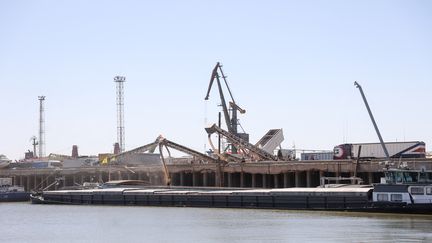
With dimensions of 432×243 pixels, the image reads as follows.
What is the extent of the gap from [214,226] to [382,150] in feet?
140

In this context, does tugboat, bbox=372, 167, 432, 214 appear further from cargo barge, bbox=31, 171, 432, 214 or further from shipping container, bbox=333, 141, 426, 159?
shipping container, bbox=333, 141, 426, 159

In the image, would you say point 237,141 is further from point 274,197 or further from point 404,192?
point 404,192

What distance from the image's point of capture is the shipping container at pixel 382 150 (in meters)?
97.4

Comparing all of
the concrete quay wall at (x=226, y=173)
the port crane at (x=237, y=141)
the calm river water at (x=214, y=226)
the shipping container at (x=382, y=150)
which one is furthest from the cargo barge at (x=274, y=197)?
the shipping container at (x=382, y=150)

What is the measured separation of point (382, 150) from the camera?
101062 mm

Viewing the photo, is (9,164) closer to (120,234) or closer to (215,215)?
(215,215)

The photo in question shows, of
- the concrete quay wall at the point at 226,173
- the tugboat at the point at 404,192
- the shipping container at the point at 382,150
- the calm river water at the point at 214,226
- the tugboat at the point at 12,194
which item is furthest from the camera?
the tugboat at the point at 12,194

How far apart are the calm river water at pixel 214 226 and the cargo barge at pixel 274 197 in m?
1.32

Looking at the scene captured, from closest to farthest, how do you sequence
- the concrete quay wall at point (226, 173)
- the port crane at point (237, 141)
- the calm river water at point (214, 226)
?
the calm river water at point (214, 226)
the concrete quay wall at point (226, 173)
the port crane at point (237, 141)

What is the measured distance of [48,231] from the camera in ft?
212

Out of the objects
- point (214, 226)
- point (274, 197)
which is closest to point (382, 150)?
point (274, 197)

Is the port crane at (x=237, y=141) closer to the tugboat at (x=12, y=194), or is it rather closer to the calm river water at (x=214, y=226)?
the tugboat at (x=12, y=194)

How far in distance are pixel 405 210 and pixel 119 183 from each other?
4795 centimetres

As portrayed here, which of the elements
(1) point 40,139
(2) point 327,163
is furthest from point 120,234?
(1) point 40,139
